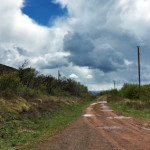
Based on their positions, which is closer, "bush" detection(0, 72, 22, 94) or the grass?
the grass

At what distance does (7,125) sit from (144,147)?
24.5 ft

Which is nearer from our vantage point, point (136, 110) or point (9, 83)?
point (9, 83)

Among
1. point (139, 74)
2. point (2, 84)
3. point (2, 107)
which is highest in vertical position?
point (139, 74)

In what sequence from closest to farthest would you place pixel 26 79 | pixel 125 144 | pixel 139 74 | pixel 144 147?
pixel 144 147 → pixel 125 144 → pixel 26 79 → pixel 139 74

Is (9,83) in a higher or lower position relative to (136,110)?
higher

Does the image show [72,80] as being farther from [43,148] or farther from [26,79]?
[43,148]

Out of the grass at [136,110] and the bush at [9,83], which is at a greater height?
the bush at [9,83]

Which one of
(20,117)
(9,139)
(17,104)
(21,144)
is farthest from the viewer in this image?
(17,104)

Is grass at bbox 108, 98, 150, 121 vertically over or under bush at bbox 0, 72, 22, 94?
under

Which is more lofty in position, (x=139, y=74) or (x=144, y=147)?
(x=139, y=74)

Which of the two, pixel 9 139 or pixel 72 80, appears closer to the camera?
pixel 9 139

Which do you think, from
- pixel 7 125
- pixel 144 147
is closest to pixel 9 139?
pixel 7 125

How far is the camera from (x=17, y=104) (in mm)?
14867

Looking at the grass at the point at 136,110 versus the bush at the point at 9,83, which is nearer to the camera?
the grass at the point at 136,110
